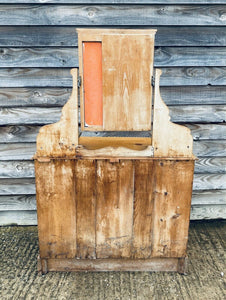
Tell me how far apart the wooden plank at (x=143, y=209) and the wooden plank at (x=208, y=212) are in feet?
3.50

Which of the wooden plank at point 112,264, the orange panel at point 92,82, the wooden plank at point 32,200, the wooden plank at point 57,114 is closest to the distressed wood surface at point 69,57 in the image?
the wooden plank at point 57,114

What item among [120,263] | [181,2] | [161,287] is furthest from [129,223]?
[181,2]

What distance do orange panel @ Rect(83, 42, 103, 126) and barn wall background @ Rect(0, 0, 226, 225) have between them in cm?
68

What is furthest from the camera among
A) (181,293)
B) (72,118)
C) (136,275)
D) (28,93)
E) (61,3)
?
(28,93)

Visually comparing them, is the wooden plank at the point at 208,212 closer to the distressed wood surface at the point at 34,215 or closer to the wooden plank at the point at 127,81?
the distressed wood surface at the point at 34,215

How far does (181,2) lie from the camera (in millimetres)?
2426

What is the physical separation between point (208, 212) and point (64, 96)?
6.28ft

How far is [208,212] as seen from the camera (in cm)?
305

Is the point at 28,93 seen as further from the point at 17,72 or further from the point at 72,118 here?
the point at 72,118

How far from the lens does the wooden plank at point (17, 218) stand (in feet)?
9.78

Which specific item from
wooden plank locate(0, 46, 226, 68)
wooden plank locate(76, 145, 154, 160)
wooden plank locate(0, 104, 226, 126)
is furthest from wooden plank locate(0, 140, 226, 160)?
wooden plank locate(76, 145, 154, 160)

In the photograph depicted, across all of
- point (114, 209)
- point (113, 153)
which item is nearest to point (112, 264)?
point (114, 209)

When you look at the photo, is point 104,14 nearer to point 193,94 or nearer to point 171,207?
point 193,94

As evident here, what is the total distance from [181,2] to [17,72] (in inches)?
60.8
